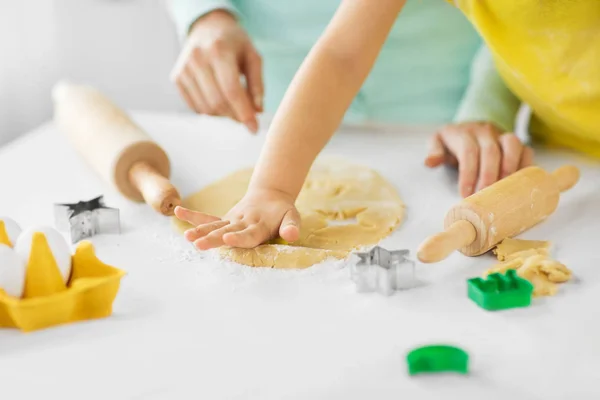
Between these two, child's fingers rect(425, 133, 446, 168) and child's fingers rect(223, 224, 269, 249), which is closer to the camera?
child's fingers rect(223, 224, 269, 249)

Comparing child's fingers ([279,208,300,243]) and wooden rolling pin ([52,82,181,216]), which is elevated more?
wooden rolling pin ([52,82,181,216])

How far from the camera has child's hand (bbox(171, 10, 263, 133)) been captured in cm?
98

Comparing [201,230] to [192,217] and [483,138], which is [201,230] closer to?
[192,217]

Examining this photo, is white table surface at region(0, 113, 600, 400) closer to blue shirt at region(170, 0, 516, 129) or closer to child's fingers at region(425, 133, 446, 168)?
child's fingers at region(425, 133, 446, 168)

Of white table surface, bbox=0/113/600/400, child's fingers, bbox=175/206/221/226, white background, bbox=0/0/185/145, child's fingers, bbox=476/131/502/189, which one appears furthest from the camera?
white background, bbox=0/0/185/145

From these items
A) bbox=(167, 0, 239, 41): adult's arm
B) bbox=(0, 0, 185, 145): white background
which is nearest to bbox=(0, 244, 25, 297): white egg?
bbox=(167, 0, 239, 41): adult's arm

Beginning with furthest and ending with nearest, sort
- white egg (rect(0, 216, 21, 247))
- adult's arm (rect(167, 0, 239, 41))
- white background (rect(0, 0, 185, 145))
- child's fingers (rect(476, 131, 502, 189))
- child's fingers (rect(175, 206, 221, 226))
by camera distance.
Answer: white background (rect(0, 0, 185, 145))
adult's arm (rect(167, 0, 239, 41))
child's fingers (rect(476, 131, 502, 189))
child's fingers (rect(175, 206, 221, 226))
white egg (rect(0, 216, 21, 247))

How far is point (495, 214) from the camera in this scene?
0.67 m

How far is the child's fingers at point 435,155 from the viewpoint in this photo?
90 centimetres

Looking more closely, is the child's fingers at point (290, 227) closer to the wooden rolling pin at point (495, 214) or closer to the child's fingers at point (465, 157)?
the wooden rolling pin at point (495, 214)

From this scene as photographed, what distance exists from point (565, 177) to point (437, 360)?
36 centimetres

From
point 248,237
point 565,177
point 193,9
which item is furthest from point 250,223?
point 193,9

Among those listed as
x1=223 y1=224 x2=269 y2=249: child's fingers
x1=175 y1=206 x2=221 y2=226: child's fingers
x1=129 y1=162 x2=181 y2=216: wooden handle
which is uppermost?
x1=129 y1=162 x2=181 y2=216: wooden handle

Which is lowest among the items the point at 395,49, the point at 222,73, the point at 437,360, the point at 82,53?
the point at 437,360
